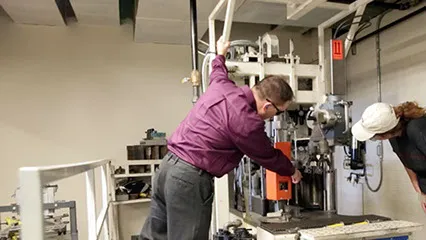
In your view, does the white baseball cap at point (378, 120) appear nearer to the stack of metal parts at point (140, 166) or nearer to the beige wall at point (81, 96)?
the stack of metal parts at point (140, 166)

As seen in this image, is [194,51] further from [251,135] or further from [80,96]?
[80,96]

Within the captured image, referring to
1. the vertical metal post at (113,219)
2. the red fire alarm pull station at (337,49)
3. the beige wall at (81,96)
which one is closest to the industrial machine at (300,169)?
the red fire alarm pull station at (337,49)

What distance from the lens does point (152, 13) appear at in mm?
3348

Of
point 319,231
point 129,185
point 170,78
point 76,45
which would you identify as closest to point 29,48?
point 76,45

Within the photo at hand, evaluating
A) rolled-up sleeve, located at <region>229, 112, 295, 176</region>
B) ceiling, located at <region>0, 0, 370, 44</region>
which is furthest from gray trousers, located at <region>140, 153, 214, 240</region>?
ceiling, located at <region>0, 0, 370, 44</region>

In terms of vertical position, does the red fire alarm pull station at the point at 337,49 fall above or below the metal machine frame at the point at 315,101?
above

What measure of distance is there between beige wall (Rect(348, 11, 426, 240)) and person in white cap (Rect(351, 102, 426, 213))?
3.41 feet

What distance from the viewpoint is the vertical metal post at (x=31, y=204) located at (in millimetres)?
642

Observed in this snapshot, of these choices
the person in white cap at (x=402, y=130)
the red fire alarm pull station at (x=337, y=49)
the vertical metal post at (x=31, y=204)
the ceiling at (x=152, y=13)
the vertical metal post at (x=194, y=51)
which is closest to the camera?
the vertical metal post at (x=31, y=204)

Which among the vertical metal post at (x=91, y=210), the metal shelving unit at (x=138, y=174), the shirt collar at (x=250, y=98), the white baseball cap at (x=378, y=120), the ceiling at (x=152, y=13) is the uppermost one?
the ceiling at (x=152, y=13)

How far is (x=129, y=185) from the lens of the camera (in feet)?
12.7

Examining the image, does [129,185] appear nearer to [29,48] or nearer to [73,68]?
[73,68]

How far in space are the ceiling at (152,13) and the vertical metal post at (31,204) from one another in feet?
8.37

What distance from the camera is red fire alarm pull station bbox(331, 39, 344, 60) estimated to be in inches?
105
